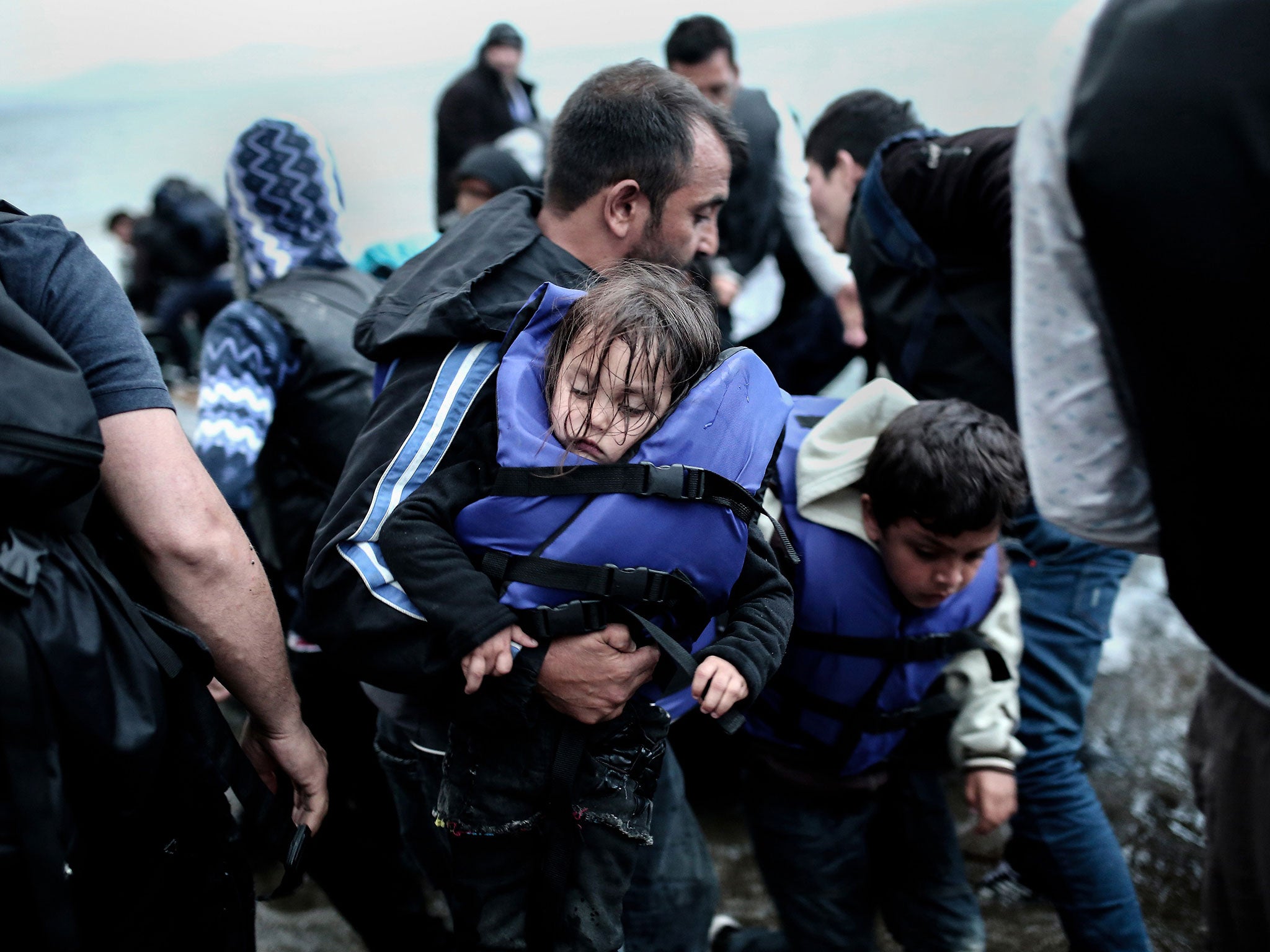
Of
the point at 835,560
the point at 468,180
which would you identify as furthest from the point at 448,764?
the point at 468,180

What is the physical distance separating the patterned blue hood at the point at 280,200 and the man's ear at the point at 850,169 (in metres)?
1.56

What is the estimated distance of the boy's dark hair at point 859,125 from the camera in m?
3.18

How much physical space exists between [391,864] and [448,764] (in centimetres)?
115

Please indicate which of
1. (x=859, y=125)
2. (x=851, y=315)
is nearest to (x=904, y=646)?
(x=859, y=125)

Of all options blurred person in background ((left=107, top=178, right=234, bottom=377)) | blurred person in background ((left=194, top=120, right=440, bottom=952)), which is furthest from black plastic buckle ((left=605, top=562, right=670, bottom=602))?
blurred person in background ((left=107, top=178, right=234, bottom=377))

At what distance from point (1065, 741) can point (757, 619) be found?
4.24 ft

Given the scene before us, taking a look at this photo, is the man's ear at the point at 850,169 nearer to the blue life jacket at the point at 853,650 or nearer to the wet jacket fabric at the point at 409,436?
the blue life jacket at the point at 853,650

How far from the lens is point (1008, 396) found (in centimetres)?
259

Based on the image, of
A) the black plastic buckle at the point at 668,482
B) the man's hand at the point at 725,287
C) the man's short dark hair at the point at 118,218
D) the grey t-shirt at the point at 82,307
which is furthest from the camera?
the man's short dark hair at the point at 118,218

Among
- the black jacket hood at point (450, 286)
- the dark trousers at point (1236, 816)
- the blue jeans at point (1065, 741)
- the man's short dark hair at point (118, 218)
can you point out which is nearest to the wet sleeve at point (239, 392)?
the black jacket hood at point (450, 286)

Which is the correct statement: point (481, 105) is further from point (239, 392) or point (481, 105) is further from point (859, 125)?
point (239, 392)

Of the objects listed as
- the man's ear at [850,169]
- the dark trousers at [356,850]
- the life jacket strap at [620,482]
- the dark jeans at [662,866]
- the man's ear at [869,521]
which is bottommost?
the dark trousers at [356,850]

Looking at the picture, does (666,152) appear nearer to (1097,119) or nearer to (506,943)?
(1097,119)

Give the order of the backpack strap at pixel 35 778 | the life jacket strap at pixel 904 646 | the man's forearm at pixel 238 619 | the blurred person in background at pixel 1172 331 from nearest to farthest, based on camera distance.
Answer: the blurred person in background at pixel 1172 331 < the backpack strap at pixel 35 778 < the man's forearm at pixel 238 619 < the life jacket strap at pixel 904 646
